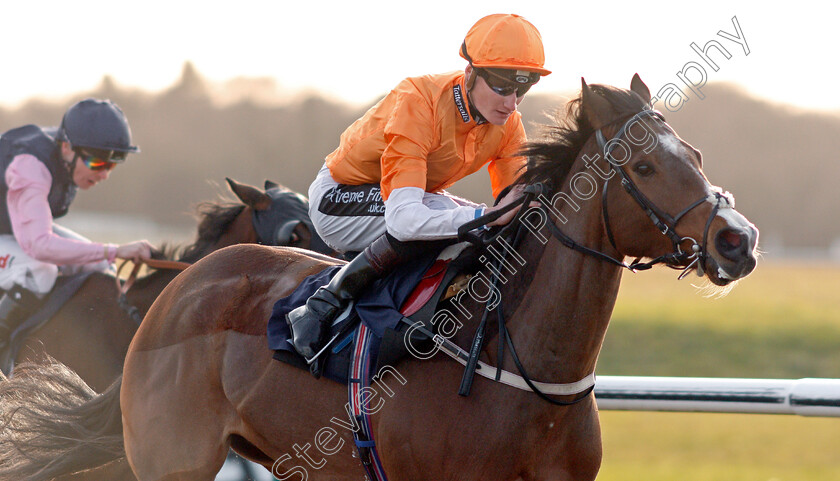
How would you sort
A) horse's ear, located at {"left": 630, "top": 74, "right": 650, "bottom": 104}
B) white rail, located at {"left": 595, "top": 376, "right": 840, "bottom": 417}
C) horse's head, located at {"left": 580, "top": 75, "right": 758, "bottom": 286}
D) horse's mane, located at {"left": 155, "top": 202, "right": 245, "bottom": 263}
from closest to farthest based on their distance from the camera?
horse's head, located at {"left": 580, "top": 75, "right": 758, "bottom": 286}, horse's ear, located at {"left": 630, "top": 74, "right": 650, "bottom": 104}, white rail, located at {"left": 595, "top": 376, "right": 840, "bottom": 417}, horse's mane, located at {"left": 155, "top": 202, "right": 245, "bottom": 263}

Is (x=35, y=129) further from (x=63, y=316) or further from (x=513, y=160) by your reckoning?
(x=513, y=160)

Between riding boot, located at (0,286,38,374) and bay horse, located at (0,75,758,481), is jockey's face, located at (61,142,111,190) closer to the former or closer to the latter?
riding boot, located at (0,286,38,374)

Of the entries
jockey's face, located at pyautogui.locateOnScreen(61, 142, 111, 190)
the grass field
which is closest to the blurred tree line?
the grass field

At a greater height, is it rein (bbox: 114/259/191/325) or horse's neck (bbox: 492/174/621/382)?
horse's neck (bbox: 492/174/621/382)

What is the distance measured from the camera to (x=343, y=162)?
3.56 m

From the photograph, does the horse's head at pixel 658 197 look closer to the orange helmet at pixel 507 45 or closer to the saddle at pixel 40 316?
the orange helmet at pixel 507 45

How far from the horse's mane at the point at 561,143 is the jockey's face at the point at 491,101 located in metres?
0.16

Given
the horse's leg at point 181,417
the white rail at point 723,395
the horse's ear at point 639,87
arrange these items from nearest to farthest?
the horse's ear at point 639,87 → the horse's leg at point 181,417 → the white rail at point 723,395

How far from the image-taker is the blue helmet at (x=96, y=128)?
16.9 ft

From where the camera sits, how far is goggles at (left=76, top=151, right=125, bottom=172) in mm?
5219

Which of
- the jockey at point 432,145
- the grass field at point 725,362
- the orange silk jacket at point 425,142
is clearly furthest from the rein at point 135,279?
the grass field at point 725,362

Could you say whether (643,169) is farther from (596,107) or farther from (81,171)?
(81,171)

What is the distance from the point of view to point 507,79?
9.80 ft

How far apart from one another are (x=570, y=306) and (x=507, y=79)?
82 centimetres
